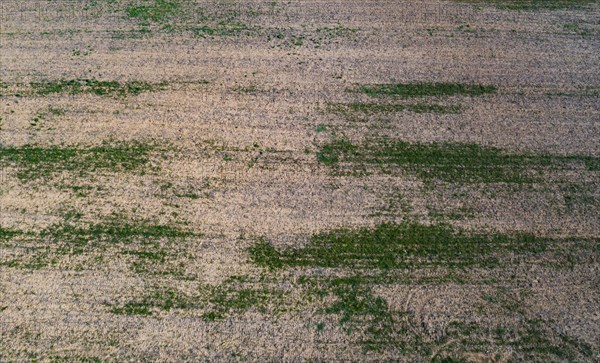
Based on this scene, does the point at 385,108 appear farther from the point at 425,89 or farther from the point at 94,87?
the point at 94,87

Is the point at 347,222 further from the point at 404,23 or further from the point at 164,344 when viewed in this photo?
the point at 404,23

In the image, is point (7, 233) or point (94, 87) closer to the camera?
point (7, 233)

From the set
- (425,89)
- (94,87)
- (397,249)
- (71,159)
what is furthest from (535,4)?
(71,159)

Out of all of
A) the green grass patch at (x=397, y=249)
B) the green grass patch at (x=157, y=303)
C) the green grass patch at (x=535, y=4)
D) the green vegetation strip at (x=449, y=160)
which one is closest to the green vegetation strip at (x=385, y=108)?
the green vegetation strip at (x=449, y=160)

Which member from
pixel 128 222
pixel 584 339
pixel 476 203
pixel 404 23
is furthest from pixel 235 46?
pixel 584 339

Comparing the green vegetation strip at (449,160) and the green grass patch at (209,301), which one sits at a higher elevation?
the green vegetation strip at (449,160)

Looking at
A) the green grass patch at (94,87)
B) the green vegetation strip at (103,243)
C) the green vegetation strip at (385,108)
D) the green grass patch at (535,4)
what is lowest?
the green vegetation strip at (103,243)

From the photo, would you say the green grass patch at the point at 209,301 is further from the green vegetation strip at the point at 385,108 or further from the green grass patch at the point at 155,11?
the green grass patch at the point at 155,11
